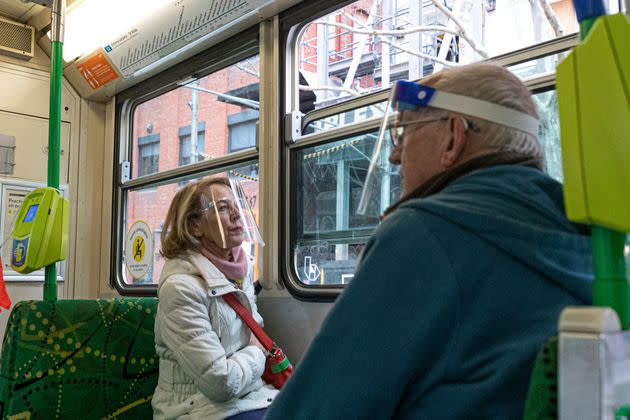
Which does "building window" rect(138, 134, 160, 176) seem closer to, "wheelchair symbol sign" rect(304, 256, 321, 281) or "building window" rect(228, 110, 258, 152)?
"building window" rect(228, 110, 258, 152)

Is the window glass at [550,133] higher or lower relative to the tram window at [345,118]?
lower

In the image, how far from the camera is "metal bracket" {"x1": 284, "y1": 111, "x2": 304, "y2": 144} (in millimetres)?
3031

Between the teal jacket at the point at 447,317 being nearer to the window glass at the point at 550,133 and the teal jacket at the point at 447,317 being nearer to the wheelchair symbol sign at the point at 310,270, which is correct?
the window glass at the point at 550,133

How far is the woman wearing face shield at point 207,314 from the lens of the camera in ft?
7.16

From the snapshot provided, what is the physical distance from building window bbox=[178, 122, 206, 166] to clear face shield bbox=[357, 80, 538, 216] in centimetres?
267

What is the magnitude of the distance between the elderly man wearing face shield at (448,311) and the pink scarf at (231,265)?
1.61 metres

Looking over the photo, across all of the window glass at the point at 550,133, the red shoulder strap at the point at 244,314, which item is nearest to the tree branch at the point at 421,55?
the window glass at the point at 550,133

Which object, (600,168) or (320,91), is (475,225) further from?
(320,91)

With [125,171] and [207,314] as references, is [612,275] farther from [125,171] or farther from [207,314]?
[125,171]

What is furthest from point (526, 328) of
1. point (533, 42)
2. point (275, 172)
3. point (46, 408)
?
point (275, 172)

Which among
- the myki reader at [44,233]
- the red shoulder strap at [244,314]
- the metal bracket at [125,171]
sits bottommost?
the red shoulder strap at [244,314]

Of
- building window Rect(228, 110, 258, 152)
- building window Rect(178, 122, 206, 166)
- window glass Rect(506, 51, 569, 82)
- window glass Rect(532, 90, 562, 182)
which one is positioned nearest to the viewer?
window glass Rect(532, 90, 562, 182)

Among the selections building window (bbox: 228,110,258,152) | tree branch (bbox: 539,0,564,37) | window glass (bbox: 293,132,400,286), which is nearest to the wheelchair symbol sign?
window glass (bbox: 293,132,400,286)

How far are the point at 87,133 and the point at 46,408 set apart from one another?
8.54 feet
